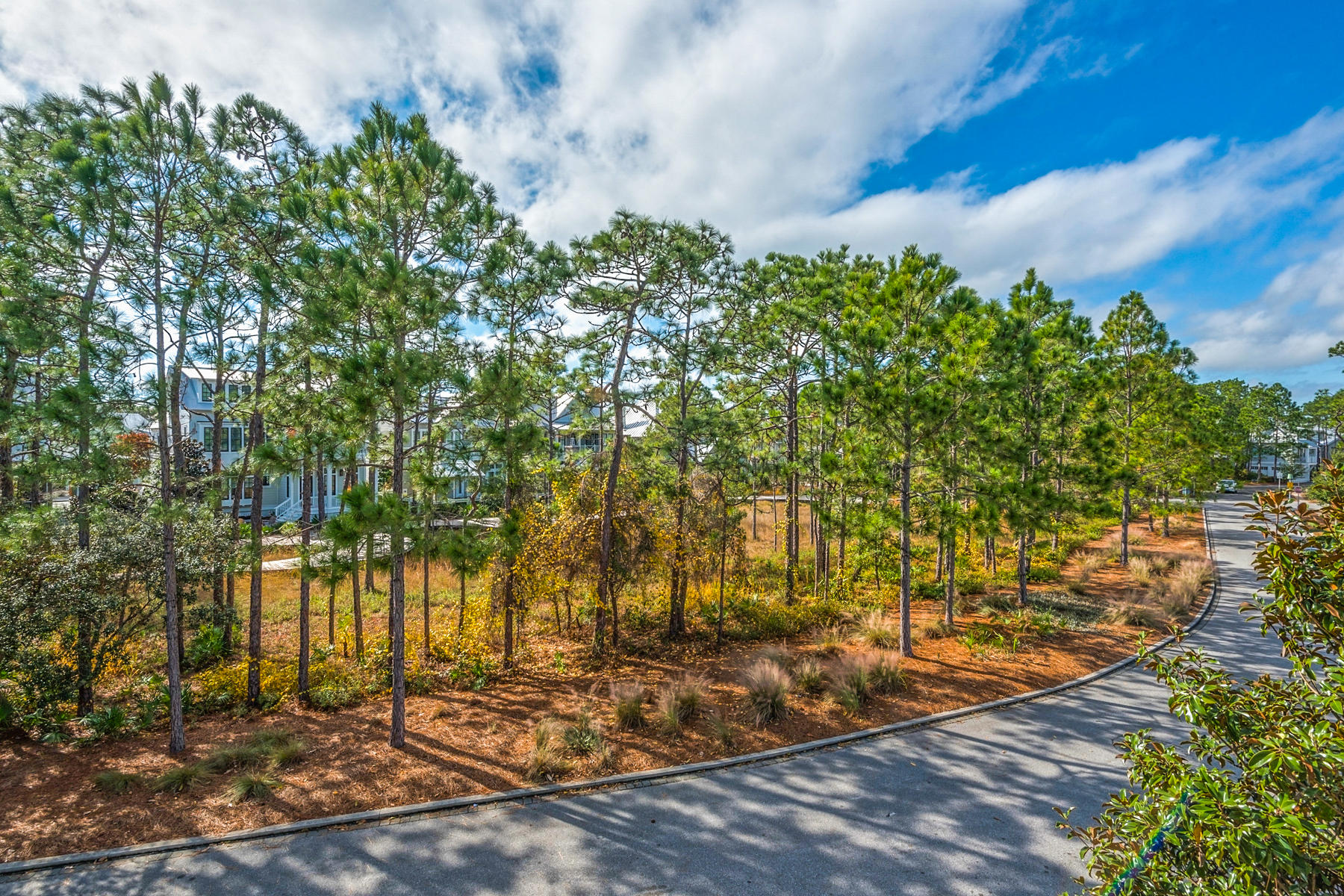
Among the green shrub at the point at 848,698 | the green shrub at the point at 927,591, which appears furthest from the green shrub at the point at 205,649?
the green shrub at the point at 927,591

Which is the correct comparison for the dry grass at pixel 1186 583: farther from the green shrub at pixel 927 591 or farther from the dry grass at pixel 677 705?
the dry grass at pixel 677 705

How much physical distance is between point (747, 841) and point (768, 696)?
8.81 feet

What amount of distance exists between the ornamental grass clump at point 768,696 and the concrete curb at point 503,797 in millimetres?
676

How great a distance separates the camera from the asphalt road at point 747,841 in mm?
4891

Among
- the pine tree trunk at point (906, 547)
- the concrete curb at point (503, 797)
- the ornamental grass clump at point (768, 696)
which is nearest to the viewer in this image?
the concrete curb at point (503, 797)

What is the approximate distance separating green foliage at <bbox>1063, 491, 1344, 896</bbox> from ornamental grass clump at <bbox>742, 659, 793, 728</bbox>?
555 centimetres

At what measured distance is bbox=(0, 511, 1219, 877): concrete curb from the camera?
5297 mm

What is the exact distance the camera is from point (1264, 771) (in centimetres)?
211

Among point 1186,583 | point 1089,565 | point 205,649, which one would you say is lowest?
point 205,649

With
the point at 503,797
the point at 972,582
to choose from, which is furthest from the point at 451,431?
the point at 972,582

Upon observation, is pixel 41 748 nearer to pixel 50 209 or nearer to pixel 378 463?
pixel 378 463

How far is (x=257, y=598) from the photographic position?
9445 mm

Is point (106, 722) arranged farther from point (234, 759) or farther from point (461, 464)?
point (461, 464)

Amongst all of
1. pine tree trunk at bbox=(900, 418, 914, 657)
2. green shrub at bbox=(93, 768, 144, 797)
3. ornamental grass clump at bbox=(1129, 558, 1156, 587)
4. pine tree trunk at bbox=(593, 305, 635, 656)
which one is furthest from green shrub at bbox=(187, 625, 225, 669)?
ornamental grass clump at bbox=(1129, 558, 1156, 587)
